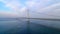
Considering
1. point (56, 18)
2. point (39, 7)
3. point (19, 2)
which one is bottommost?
point (56, 18)

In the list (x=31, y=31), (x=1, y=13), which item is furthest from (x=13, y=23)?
(x=31, y=31)

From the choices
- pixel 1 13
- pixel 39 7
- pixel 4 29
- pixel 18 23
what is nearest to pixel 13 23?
pixel 18 23

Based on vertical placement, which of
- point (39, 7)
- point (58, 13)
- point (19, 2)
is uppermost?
point (19, 2)

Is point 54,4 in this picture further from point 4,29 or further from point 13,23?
point 4,29

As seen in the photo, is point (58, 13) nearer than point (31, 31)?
Yes

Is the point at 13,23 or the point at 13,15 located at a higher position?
the point at 13,15

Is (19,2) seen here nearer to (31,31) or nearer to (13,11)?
(13,11)
